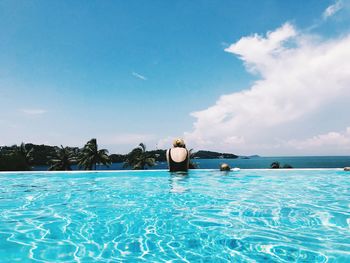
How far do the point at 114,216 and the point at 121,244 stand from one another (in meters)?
2.08

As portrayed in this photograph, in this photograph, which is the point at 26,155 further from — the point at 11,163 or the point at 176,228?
the point at 176,228

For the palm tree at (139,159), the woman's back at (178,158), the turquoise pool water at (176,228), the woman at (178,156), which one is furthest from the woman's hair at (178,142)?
the palm tree at (139,159)

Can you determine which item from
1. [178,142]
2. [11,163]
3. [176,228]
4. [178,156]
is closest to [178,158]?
[178,156]

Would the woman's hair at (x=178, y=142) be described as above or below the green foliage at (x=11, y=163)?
above

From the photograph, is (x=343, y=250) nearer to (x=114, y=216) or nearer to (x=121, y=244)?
(x=121, y=244)

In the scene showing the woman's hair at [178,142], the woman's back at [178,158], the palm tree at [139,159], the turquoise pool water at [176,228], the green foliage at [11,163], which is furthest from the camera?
the palm tree at [139,159]

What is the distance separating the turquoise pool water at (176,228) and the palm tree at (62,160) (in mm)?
37650

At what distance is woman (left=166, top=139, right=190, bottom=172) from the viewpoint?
57.7 feet

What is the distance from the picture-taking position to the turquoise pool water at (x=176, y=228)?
4.54 metres

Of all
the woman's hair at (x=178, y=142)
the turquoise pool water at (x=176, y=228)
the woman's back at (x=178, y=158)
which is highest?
the woman's hair at (x=178, y=142)

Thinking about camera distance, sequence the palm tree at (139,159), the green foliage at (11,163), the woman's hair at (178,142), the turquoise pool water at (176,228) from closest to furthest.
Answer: the turquoise pool water at (176,228) < the woman's hair at (178,142) < the green foliage at (11,163) < the palm tree at (139,159)

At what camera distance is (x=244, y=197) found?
9461mm

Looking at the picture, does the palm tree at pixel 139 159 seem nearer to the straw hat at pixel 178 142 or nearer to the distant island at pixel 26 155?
the distant island at pixel 26 155

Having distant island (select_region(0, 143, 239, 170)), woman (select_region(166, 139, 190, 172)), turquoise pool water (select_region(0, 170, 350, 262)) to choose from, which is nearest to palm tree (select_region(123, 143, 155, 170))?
distant island (select_region(0, 143, 239, 170))
